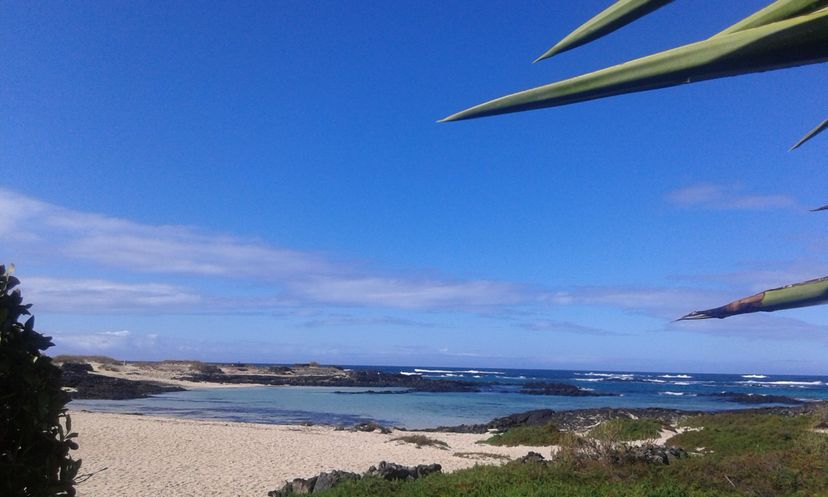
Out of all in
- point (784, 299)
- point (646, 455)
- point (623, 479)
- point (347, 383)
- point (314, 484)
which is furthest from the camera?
point (347, 383)

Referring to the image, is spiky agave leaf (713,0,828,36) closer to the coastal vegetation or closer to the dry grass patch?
the coastal vegetation

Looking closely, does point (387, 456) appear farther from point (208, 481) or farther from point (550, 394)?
point (550, 394)

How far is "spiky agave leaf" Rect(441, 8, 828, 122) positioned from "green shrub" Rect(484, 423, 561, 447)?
21259 mm

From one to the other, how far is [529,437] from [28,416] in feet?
66.5

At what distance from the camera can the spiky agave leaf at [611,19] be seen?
1.08m

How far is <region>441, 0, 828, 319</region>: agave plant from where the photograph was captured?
0.91 m

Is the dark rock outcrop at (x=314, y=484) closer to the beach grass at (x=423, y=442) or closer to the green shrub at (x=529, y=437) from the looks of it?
the beach grass at (x=423, y=442)

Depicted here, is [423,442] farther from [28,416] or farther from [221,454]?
[28,416]

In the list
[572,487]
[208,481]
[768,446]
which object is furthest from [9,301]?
[768,446]

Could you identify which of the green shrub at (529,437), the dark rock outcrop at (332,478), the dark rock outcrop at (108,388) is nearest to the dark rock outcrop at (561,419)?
the green shrub at (529,437)

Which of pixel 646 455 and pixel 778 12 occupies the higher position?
pixel 778 12

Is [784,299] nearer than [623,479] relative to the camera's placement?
Yes

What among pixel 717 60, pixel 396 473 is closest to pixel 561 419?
pixel 396 473

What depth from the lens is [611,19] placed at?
1097mm
